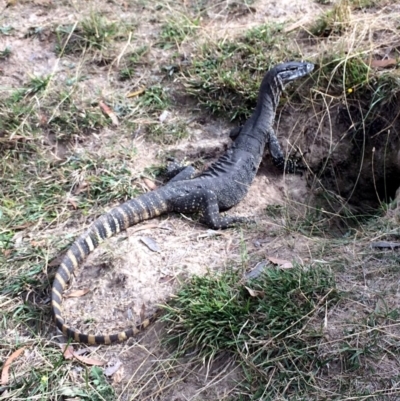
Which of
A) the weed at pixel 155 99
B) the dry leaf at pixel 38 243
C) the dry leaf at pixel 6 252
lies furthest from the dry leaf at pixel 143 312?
the weed at pixel 155 99

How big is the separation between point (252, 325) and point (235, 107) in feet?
11.2

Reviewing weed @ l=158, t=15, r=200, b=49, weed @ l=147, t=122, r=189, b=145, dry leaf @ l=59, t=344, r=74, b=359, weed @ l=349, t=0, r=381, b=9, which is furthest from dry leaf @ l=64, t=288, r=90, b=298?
weed @ l=349, t=0, r=381, b=9

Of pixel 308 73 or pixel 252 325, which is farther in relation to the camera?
pixel 308 73

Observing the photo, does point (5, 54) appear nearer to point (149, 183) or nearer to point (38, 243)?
point (149, 183)

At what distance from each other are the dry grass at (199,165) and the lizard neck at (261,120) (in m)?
0.27

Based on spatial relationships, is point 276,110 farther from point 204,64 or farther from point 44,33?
point 44,33

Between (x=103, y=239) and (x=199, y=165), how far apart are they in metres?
1.65

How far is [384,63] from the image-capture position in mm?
6352

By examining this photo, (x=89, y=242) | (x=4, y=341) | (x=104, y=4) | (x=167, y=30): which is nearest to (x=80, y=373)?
(x=4, y=341)

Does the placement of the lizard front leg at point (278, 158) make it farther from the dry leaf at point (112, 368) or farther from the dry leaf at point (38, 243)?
the dry leaf at point (112, 368)

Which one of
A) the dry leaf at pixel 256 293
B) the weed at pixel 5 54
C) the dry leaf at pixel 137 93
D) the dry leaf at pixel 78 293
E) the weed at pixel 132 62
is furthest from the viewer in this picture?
the weed at pixel 5 54

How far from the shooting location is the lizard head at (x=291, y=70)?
6414 millimetres

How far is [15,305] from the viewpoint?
481 cm

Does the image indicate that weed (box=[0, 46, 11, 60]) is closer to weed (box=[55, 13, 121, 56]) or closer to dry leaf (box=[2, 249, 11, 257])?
weed (box=[55, 13, 121, 56])
